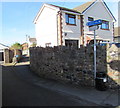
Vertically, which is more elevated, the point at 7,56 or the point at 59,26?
the point at 59,26

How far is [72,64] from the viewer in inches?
252

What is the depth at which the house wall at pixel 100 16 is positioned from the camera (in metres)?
14.9

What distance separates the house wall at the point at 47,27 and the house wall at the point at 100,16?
4406 millimetres

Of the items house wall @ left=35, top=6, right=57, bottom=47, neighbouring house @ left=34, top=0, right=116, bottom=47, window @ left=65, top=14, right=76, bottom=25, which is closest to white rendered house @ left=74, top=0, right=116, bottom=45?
neighbouring house @ left=34, top=0, right=116, bottom=47

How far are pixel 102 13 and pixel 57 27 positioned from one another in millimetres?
8699

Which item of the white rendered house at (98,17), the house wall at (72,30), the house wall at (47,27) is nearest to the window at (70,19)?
the house wall at (72,30)

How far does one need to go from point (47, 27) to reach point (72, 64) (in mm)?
9842

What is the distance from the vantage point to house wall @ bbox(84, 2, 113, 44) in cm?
1488

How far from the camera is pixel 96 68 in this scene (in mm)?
5574

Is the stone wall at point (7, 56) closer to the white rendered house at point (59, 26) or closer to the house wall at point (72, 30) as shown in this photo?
the white rendered house at point (59, 26)

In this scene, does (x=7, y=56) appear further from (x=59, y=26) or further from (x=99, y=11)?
(x=99, y=11)

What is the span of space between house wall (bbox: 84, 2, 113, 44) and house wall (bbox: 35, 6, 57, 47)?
441 centimetres

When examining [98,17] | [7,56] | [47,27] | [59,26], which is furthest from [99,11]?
[7,56]

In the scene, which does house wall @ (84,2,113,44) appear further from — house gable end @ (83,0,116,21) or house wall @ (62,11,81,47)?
house wall @ (62,11,81,47)
